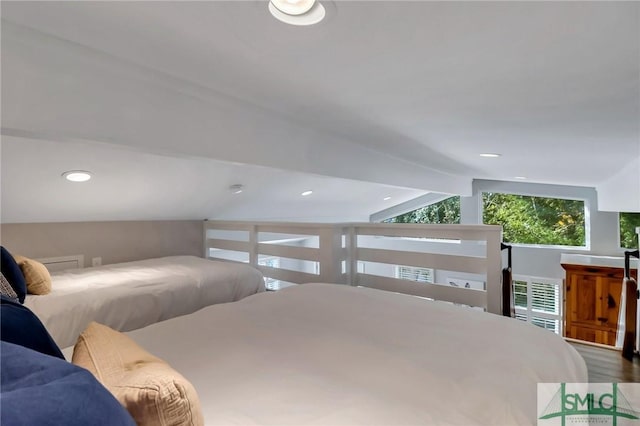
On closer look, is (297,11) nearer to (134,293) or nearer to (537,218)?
(134,293)

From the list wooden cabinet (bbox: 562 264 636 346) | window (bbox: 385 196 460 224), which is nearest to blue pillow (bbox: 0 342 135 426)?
wooden cabinet (bbox: 562 264 636 346)

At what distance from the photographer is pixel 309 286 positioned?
2080 mm

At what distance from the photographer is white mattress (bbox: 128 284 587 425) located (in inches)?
33.9

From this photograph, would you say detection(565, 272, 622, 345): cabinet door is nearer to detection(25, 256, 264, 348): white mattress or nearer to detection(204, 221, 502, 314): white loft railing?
detection(204, 221, 502, 314): white loft railing

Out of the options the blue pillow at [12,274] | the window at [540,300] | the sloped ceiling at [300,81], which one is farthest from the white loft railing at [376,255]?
the window at [540,300]

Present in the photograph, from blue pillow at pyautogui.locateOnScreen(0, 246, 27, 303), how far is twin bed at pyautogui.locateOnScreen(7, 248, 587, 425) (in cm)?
7

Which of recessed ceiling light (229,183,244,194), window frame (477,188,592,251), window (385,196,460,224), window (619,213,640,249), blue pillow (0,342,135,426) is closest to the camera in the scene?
blue pillow (0,342,135,426)

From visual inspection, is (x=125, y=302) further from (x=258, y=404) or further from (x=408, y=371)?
(x=408, y=371)

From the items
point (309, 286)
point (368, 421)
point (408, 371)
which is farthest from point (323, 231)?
point (368, 421)

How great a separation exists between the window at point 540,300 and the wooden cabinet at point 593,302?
2.38ft

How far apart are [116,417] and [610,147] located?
10.1 feet

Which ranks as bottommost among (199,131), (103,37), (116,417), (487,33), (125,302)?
(125,302)

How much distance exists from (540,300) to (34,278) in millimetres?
6864

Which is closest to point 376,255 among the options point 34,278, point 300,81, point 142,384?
point 300,81
